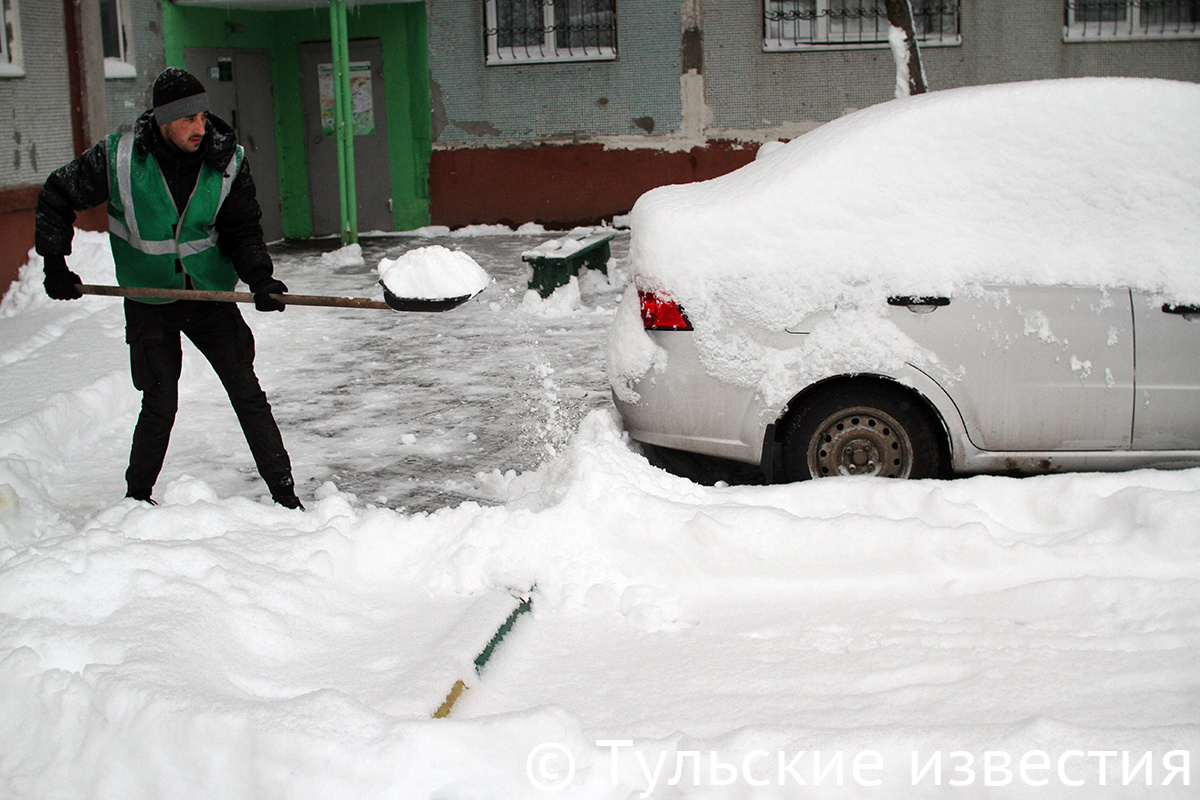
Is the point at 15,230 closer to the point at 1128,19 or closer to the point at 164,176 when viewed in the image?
the point at 164,176

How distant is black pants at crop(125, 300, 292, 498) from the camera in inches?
169

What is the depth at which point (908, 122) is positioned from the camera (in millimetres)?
4371

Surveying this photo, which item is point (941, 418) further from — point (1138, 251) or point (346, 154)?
point (346, 154)

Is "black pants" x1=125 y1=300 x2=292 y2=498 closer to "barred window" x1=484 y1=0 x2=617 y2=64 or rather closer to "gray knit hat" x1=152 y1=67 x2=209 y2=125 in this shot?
"gray knit hat" x1=152 y1=67 x2=209 y2=125

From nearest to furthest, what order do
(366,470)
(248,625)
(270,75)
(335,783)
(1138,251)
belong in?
(335,783), (248,625), (1138,251), (366,470), (270,75)

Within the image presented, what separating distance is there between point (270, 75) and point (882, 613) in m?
12.6

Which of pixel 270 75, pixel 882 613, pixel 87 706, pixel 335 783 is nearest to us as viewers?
pixel 335 783

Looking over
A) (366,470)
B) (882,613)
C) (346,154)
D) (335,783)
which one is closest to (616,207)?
(346,154)

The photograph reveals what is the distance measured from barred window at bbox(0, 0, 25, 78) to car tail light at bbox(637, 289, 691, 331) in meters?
6.87

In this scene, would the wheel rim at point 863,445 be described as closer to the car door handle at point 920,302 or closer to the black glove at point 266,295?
the car door handle at point 920,302

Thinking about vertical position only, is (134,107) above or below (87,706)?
above

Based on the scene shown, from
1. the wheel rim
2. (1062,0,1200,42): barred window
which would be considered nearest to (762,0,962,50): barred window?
(1062,0,1200,42): barred window


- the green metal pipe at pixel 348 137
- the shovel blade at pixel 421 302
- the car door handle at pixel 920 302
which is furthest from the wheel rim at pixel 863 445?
the green metal pipe at pixel 348 137

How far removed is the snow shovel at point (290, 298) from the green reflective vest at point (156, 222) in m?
0.14
